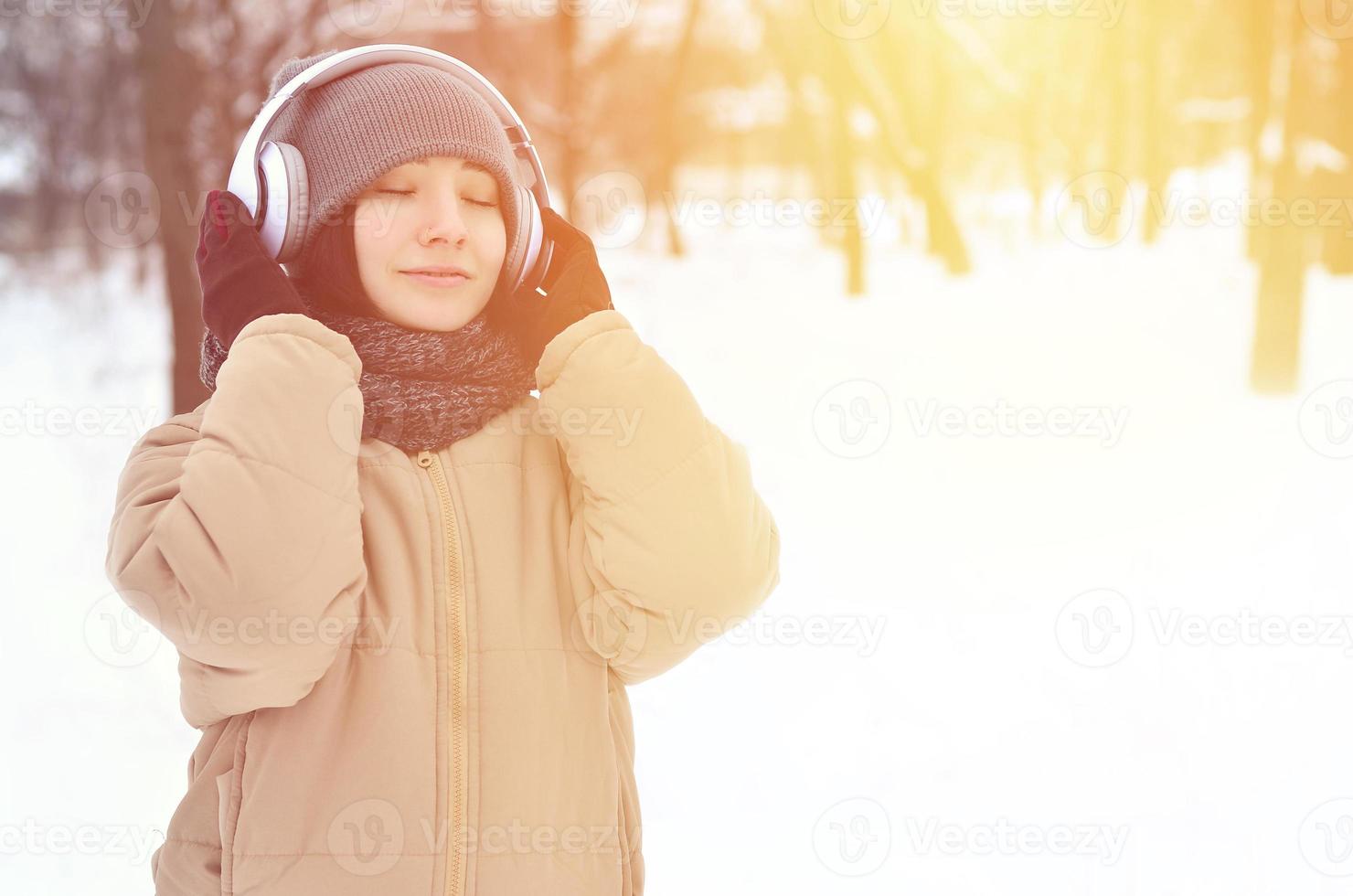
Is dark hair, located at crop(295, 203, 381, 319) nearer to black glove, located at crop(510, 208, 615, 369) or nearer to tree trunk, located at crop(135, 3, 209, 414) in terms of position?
black glove, located at crop(510, 208, 615, 369)

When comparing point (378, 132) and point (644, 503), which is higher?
point (378, 132)

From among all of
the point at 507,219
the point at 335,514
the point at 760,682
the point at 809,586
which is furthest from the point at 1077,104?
the point at 335,514

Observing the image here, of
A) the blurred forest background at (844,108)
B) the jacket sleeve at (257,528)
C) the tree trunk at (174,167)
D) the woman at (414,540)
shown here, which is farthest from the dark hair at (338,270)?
the blurred forest background at (844,108)

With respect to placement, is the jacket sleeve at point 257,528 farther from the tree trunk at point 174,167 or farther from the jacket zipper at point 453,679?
the tree trunk at point 174,167

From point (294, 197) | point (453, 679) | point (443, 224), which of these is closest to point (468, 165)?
point (443, 224)

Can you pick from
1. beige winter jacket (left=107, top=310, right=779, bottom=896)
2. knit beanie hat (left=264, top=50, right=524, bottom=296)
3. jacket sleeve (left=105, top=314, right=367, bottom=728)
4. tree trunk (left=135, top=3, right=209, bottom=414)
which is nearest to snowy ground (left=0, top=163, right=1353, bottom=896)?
tree trunk (left=135, top=3, right=209, bottom=414)

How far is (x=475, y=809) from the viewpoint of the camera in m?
0.99

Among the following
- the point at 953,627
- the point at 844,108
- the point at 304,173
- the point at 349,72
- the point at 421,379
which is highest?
the point at 844,108

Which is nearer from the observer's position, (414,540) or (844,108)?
(414,540)

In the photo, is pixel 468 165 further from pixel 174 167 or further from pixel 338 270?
pixel 174 167

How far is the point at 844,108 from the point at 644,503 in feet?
15.2

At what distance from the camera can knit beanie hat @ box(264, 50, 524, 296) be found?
1.06m

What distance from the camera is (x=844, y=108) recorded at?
17.1ft

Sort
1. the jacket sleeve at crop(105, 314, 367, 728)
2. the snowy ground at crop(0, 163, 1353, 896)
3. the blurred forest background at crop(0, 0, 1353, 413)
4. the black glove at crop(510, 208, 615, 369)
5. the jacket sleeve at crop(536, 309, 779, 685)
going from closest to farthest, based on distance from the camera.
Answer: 1. the jacket sleeve at crop(105, 314, 367, 728)
2. the jacket sleeve at crop(536, 309, 779, 685)
3. the black glove at crop(510, 208, 615, 369)
4. the snowy ground at crop(0, 163, 1353, 896)
5. the blurred forest background at crop(0, 0, 1353, 413)
